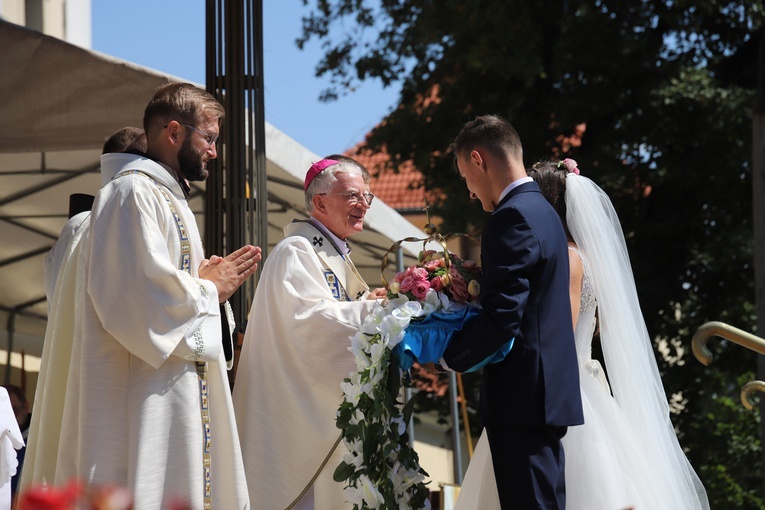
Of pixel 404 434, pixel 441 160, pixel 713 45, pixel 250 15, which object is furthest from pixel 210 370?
pixel 713 45

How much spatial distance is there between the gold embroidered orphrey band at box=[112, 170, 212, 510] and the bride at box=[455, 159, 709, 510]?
3.52 ft

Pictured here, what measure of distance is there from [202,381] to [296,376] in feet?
2.82

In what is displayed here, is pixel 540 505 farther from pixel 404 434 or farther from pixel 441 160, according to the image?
pixel 441 160

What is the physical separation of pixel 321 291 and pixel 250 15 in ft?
7.03

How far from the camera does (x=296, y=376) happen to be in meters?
5.29

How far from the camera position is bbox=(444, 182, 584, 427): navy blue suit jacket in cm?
402

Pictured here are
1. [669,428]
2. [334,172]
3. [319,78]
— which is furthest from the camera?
[319,78]

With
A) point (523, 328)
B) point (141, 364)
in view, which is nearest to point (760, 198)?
point (523, 328)

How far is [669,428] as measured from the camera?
5.00 meters

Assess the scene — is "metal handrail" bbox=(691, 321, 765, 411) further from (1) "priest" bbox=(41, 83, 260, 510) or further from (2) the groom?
(1) "priest" bbox=(41, 83, 260, 510)

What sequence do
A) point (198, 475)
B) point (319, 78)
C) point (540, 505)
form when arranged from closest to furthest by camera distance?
point (540, 505) < point (198, 475) < point (319, 78)

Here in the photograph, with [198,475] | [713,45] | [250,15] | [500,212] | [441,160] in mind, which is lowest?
[198,475]

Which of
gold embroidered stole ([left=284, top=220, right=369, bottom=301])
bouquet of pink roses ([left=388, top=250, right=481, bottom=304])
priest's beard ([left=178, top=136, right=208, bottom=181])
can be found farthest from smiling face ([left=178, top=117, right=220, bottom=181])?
bouquet of pink roses ([left=388, top=250, right=481, bottom=304])

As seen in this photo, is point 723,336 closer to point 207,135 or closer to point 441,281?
point 441,281
